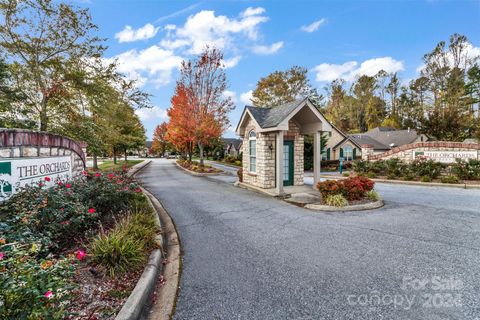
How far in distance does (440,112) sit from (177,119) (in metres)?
23.7

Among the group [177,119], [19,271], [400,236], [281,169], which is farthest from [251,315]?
[177,119]

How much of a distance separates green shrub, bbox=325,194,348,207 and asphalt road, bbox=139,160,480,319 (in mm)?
543

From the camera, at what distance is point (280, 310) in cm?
270

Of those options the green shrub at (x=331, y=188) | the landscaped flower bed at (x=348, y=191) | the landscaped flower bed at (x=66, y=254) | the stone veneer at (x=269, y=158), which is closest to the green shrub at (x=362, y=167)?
the stone veneer at (x=269, y=158)

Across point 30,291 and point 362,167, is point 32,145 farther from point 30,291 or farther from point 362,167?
point 362,167

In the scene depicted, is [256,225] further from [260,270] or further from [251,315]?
[251,315]

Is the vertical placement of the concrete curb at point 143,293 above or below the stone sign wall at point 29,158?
below

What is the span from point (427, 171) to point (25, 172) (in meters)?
16.5

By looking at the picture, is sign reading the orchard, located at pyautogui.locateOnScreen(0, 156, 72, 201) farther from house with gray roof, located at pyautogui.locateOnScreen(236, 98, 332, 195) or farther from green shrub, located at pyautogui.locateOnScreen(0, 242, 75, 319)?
house with gray roof, located at pyautogui.locateOnScreen(236, 98, 332, 195)

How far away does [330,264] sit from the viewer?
375 centimetres

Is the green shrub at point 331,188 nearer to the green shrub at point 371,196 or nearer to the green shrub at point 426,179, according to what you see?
the green shrub at point 371,196

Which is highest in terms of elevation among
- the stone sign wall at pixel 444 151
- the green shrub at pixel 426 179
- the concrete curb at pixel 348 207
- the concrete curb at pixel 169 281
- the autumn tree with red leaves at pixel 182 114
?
the autumn tree with red leaves at pixel 182 114

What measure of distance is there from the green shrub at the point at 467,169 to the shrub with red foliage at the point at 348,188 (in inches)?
317

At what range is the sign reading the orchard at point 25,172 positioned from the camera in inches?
145
